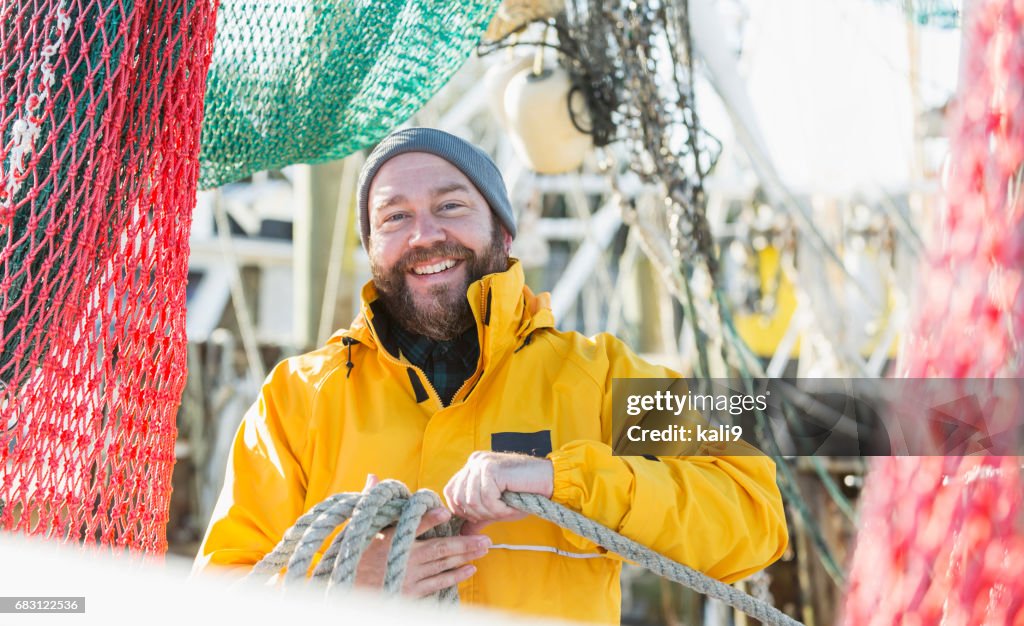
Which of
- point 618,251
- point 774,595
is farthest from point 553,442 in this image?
point 618,251

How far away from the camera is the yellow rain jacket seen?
6.04 feet

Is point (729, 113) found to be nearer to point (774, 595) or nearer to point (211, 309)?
point (774, 595)

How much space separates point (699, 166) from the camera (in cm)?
325

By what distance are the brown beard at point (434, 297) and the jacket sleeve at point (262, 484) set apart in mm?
295

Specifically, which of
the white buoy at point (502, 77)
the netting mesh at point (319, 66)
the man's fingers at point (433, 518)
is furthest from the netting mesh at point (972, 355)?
the white buoy at point (502, 77)

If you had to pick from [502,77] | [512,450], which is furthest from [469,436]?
[502,77]

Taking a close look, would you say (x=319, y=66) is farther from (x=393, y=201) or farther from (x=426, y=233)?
(x=426, y=233)

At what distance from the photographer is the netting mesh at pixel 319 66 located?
240cm

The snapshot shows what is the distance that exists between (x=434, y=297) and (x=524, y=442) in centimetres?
45

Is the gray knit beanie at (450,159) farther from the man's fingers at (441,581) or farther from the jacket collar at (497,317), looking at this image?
the man's fingers at (441,581)

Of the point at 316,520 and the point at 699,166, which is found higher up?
the point at 699,166

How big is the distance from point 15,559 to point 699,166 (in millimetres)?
2585

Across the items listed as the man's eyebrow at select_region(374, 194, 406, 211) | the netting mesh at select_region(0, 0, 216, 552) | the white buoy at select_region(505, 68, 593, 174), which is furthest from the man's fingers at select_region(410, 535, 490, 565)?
the white buoy at select_region(505, 68, 593, 174)

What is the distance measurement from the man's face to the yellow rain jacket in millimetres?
117
